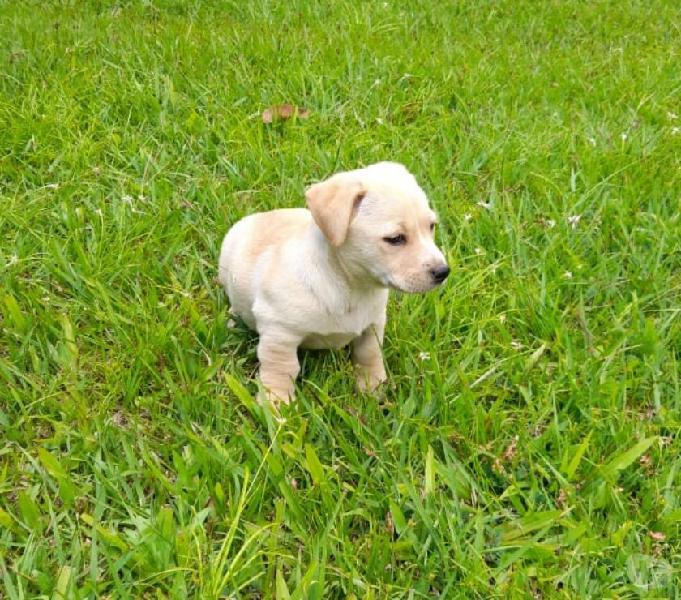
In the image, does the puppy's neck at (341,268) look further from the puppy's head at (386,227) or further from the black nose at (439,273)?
the black nose at (439,273)

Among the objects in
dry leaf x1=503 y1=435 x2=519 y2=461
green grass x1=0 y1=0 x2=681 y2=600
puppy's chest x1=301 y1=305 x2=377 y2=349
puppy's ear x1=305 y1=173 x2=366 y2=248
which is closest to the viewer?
green grass x1=0 y1=0 x2=681 y2=600

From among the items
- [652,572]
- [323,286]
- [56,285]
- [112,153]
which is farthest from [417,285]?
[112,153]

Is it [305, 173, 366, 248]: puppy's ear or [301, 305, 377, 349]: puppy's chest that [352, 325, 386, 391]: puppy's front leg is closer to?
[301, 305, 377, 349]: puppy's chest

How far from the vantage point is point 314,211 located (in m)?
2.40

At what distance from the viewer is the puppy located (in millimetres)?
2424

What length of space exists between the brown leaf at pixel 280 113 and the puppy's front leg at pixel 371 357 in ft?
6.71

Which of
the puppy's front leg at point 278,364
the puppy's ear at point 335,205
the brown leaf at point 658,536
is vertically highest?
the puppy's ear at point 335,205

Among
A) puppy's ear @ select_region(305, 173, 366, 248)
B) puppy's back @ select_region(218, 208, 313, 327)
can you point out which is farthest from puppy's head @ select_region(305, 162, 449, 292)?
puppy's back @ select_region(218, 208, 313, 327)

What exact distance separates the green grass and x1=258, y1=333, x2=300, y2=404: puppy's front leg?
0.27 ft

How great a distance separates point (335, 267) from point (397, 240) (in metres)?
0.27

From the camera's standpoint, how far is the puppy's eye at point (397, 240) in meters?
2.45

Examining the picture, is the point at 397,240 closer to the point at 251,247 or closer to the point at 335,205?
the point at 335,205

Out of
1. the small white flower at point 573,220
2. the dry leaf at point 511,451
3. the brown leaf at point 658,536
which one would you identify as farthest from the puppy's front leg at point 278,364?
the small white flower at point 573,220

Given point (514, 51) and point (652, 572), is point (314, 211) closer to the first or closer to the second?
point (652, 572)
